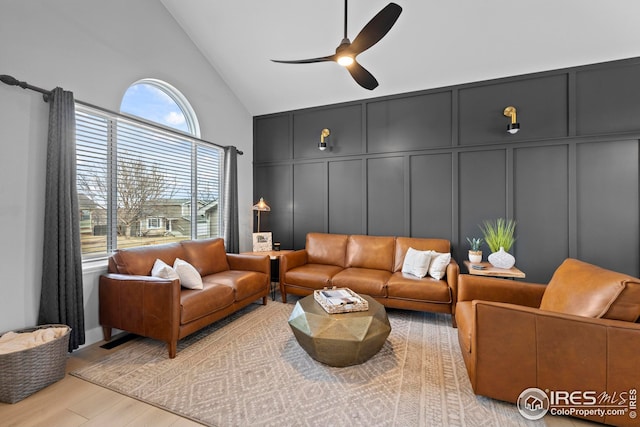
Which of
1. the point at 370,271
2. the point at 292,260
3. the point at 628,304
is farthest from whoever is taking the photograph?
the point at 292,260

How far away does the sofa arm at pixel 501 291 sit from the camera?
2.29 metres

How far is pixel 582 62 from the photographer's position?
3234 mm

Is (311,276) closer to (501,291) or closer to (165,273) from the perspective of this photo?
(165,273)

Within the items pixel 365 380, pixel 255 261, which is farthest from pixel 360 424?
pixel 255 261

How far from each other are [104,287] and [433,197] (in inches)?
159

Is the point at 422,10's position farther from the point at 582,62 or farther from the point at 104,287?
the point at 104,287

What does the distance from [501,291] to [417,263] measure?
41.8 inches

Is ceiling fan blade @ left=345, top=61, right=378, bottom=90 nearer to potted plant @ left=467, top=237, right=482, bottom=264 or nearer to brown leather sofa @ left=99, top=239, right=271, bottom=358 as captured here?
potted plant @ left=467, top=237, right=482, bottom=264

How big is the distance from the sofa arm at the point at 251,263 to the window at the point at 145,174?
31.0 inches

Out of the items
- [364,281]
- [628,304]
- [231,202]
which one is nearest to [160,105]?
[231,202]

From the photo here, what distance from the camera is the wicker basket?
1814 millimetres

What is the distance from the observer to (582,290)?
1800 millimetres

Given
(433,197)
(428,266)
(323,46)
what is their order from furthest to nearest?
1. (433,197)
2. (323,46)
3. (428,266)

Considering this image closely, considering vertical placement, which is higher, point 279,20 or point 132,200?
point 279,20
